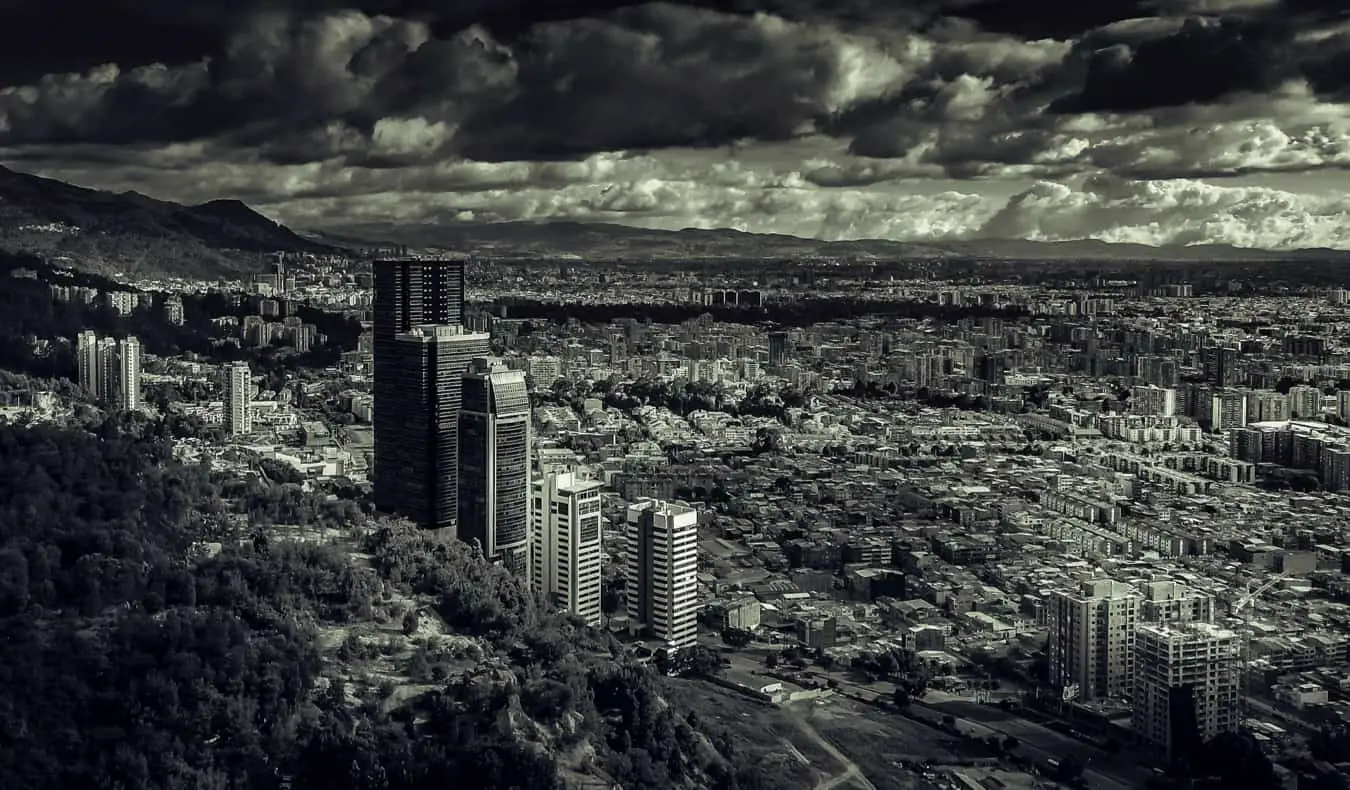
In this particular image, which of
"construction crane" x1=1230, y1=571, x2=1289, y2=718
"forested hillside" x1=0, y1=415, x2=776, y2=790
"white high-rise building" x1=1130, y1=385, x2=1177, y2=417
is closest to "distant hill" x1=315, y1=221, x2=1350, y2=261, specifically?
"white high-rise building" x1=1130, y1=385, x2=1177, y2=417

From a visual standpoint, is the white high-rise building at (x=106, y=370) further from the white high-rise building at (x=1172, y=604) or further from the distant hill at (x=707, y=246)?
the white high-rise building at (x=1172, y=604)

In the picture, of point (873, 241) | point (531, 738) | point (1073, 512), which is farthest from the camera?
point (873, 241)

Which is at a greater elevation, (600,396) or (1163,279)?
(1163,279)

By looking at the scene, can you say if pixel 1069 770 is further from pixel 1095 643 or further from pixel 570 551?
pixel 570 551

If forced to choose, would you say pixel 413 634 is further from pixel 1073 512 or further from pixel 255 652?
pixel 1073 512

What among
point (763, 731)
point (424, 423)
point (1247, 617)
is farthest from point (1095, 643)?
point (424, 423)

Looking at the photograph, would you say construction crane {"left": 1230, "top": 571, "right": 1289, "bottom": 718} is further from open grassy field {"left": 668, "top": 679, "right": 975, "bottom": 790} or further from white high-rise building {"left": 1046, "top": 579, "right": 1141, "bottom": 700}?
open grassy field {"left": 668, "top": 679, "right": 975, "bottom": 790}

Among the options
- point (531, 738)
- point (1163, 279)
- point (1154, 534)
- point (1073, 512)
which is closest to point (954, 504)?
point (1073, 512)
